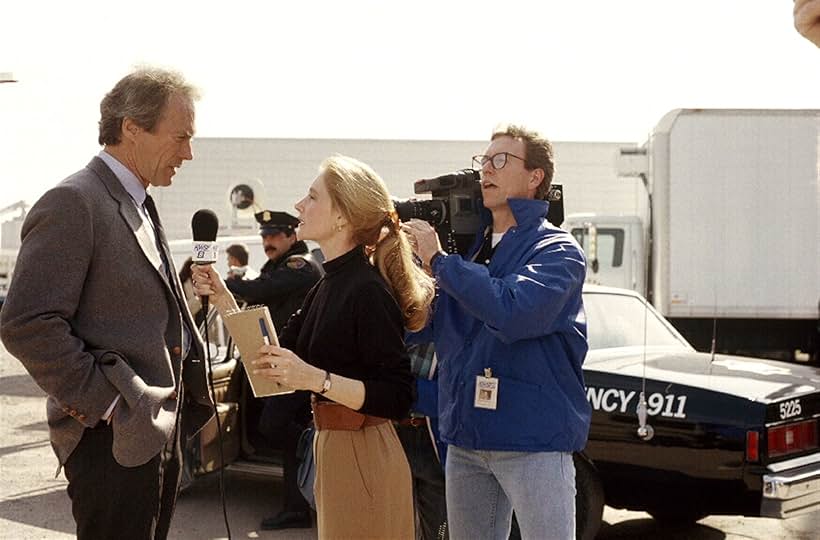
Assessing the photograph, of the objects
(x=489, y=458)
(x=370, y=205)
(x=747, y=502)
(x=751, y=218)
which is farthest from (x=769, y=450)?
(x=751, y=218)

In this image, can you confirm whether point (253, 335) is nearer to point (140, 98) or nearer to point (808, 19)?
point (140, 98)

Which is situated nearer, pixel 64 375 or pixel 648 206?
pixel 64 375

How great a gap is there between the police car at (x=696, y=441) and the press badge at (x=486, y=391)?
2.45m

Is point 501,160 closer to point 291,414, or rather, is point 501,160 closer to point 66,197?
point 291,414

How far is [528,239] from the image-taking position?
3529 mm

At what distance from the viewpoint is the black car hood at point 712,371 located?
5684mm

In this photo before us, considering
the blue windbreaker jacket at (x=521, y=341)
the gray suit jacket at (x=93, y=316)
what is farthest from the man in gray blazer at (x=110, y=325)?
the blue windbreaker jacket at (x=521, y=341)

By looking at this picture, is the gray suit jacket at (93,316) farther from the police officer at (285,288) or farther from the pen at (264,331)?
the police officer at (285,288)

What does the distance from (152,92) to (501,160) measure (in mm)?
1158

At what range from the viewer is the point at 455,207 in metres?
3.70

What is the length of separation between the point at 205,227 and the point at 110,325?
0.94 m

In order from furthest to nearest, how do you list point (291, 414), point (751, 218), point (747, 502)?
point (751, 218), point (747, 502), point (291, 414)

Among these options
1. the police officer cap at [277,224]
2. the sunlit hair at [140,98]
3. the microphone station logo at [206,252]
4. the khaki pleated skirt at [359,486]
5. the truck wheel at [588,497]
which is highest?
the sunlit hair at [140,98]

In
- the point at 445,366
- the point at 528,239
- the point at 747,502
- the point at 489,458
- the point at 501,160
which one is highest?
the point at 501,160
